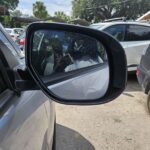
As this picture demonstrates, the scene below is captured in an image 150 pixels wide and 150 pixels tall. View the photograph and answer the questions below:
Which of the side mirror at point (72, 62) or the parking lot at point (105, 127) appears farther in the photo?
the parking lot at point (105, 127)

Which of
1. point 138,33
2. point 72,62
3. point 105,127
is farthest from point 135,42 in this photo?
point 72,62

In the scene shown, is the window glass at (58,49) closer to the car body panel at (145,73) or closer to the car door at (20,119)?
the car door at (20,119)

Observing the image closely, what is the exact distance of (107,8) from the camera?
5228 centimetres

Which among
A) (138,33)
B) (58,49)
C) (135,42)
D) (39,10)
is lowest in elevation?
(39,10)

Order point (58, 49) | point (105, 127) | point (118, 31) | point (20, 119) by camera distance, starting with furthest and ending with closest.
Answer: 1. point (118, 31)
2. point (105, 127)
3. point (58, 49)
4. point (20, 119)

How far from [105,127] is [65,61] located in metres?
3.25

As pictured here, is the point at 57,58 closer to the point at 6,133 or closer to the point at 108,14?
the point at 6,133

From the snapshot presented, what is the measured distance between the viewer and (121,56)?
1.35m

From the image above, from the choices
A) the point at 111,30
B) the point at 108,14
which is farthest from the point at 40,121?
the point at 108,14

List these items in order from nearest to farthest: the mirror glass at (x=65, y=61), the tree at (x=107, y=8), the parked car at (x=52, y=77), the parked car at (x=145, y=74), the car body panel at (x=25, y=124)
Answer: the car body panel at (x=25, y=124), the parked car at (x=52, y=77), the mirror glass at (x=65, y=61), the parked car at (x=145, y=74), the tree at (x=107, y=8)

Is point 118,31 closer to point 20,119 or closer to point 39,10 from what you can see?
point 20,119

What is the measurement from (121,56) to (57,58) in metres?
0.35

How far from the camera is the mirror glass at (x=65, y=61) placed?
4.91 ft

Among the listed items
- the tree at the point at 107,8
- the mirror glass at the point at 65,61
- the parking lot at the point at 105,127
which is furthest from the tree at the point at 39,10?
the mirror glass at the point at 65,61
